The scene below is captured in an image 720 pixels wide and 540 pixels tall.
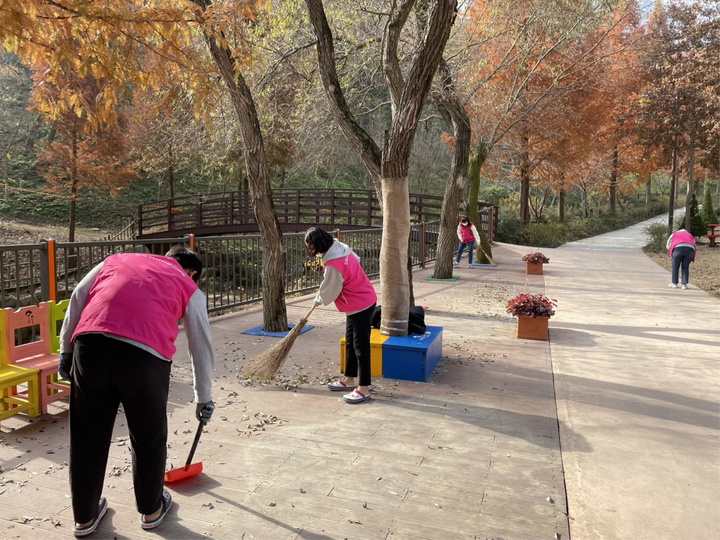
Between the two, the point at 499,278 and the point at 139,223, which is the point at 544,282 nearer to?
the point at 499,278

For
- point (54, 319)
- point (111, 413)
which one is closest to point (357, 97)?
point (54, 319)

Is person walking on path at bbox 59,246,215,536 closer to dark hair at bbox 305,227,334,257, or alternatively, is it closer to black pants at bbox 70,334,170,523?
black pants at bbox 70,334,170,523

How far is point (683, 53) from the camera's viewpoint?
74.4 feet

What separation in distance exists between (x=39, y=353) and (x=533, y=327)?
5.68m

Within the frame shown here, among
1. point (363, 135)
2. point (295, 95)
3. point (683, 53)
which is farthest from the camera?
point (683, 53)

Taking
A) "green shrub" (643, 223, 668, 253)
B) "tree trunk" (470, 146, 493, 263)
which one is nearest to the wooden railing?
"tree trunk" (470, 146, 493, 263)

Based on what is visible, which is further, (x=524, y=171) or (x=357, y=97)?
(x=524, y=171)

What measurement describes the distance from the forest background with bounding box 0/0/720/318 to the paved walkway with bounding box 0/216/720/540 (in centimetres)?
253

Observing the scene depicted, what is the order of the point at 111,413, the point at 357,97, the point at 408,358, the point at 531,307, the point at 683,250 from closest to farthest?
the point at 111,413
the point at 408,358
the point at 531,307
the point at 683,250
the point at 357,97

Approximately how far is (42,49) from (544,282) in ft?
36.0

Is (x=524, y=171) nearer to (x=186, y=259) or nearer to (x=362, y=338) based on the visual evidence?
(x=362, y=338)

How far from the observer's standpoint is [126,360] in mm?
2738

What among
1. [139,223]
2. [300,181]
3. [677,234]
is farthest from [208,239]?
[300,181]

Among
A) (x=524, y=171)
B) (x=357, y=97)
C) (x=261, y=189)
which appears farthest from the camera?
(x=524, y=171)
